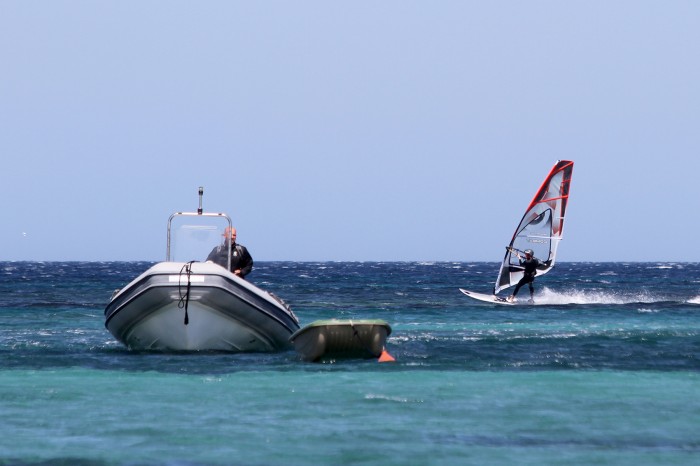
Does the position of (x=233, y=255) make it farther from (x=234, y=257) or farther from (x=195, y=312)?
(x=195, y=312)

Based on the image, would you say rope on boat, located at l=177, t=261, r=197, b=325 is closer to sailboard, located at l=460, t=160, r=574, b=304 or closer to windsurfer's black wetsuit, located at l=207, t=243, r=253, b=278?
windsurfer's black wetsuit, located at l=207, t=243, r=253, b=278

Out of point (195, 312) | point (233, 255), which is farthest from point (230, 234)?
point (195, 312)

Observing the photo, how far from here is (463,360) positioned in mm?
17906

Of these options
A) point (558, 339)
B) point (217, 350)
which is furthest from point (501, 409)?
point (558, 339)

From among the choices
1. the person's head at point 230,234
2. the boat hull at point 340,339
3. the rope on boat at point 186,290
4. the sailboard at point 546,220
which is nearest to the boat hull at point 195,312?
the rope on boat at point 186,290

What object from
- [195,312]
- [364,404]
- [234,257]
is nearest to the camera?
[364,404]

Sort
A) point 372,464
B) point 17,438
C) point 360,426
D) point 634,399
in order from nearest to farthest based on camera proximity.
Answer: point 372,464 → point 17,438 → point 360,426 → point 634,399

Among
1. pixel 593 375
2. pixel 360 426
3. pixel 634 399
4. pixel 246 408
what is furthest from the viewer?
pixel 593 375

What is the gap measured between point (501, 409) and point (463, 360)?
5707 mm

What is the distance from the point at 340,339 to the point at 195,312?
2.23 metres

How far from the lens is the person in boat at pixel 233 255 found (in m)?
18.2

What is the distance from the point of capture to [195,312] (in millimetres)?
16922

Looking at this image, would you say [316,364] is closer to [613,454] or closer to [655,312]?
[613,454]

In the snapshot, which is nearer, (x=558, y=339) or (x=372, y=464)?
(x=372, y=464)
